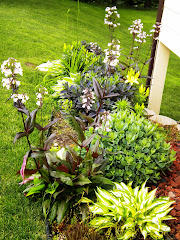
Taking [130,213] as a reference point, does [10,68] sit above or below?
above

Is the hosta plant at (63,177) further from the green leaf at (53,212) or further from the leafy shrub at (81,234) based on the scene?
the leafy shrub at (81,234)

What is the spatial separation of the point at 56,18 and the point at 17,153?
8.44 m

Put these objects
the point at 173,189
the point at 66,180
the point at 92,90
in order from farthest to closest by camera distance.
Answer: the point at 92,90
the point at 173,189
the point at 66,180

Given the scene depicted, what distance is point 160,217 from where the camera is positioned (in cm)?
214

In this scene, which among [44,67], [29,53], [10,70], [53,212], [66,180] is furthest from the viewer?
[29,53]

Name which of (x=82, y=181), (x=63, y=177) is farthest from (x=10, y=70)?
(x=82, y=181)

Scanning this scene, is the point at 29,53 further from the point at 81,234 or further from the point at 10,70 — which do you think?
the point at 81,234

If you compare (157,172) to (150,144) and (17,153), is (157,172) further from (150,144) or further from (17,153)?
(17,153)

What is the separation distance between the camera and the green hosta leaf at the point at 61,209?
90.0 inches

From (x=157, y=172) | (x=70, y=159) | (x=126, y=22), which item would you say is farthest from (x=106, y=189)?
(x=126, y=22)

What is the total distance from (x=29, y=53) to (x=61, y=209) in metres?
4.80

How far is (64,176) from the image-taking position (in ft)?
7.59

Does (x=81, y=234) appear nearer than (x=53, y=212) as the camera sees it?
Yes

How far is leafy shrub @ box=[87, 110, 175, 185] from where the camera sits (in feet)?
8.66
